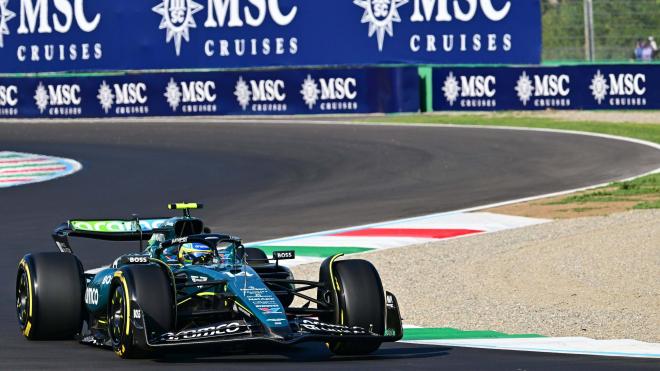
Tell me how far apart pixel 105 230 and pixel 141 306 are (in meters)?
2.53

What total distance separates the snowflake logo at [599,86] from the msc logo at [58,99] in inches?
543

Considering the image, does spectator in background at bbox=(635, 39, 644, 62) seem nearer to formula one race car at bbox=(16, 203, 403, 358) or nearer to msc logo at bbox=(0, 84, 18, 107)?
msc logo at bbox=(0, 84, 18, 107)

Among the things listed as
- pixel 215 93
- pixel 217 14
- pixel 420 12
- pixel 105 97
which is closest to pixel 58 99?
pixel 105 97

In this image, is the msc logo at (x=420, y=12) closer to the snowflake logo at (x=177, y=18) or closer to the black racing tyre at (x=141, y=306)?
the snowflake logo at (x=177, y=18)

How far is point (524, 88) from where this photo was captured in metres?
36.8

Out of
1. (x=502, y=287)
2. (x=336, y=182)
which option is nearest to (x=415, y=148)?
(x=336, y=182)

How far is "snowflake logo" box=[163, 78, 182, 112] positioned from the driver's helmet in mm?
27472

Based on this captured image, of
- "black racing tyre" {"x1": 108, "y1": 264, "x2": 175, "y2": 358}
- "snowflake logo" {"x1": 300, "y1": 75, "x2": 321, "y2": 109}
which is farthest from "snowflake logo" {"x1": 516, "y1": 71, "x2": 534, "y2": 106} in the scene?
"black racing tyre" {"x1": 108, "y1": 264, "x2": 175, "y2": 358}

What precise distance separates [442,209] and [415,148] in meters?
9.21

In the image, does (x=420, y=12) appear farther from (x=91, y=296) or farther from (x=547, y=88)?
(x=91, y=296)

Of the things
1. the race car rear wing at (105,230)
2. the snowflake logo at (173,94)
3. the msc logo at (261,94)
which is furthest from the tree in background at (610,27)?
the race car rear wing at (105,230)

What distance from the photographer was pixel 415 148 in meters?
30.7

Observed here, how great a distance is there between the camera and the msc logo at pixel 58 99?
3984 cm

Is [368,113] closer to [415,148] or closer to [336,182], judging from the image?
[415,148]
